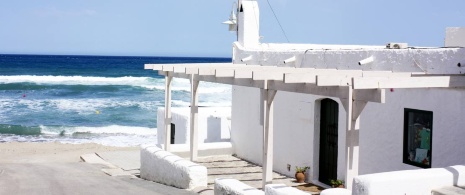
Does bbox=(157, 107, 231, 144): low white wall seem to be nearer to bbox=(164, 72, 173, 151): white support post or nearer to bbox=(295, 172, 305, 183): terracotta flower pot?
bbox=(164, 72, 173, 151): white support post

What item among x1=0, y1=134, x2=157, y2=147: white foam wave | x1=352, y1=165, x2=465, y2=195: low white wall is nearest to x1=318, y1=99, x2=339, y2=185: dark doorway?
x1=352, y1=165, x2=465, y2=195: low white wall

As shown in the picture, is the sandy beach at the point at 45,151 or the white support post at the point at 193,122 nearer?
the white support post at the point at 193,122

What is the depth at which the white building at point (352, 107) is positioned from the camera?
27.6ft

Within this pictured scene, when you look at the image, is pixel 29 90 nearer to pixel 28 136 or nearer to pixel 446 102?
pixel 28 136

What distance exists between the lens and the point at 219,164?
1524 centimetres

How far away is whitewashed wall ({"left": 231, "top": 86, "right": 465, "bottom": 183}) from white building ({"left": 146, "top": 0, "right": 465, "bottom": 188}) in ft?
0.06

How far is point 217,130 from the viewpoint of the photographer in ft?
59.7

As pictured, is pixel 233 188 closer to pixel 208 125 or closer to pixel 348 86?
pixel 348 86

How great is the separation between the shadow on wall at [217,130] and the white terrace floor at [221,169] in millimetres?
1768

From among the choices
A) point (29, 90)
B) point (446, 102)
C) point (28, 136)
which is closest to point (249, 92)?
point (446, 102)

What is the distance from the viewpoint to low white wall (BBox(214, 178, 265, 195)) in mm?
9406

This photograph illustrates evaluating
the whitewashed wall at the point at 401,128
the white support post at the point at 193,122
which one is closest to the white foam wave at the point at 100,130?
the white support post at the point at 193,122

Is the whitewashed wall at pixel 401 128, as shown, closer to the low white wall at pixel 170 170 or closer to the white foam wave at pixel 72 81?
the low white wall at pixel 170 170

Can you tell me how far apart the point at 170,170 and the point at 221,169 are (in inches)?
86.1
